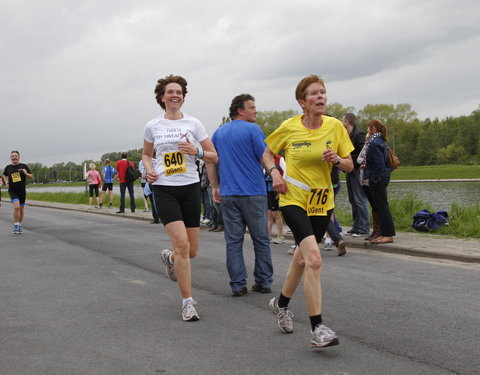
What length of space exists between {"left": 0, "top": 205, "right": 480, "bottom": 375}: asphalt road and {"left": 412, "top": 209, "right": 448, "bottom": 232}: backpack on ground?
95.1 inches

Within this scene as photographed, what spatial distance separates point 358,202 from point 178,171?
625cm

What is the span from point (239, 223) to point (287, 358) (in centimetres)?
243

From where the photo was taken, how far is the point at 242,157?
6.17 meters

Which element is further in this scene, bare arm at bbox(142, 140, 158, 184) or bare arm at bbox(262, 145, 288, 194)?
bare arm at bbox(142, 140, 158, 184)

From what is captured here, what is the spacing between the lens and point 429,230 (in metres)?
10.9

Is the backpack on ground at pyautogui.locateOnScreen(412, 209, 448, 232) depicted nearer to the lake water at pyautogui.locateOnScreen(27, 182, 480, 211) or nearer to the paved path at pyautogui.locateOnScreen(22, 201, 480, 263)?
the paved path at pyautogui.locateOnScreen(22, 201, 480, 263)

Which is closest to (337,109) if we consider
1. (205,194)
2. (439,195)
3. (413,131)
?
(413,131)

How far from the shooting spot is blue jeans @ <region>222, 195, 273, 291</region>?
621 cm

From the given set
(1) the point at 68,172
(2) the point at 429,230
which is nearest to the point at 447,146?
(2) the point at 429,230

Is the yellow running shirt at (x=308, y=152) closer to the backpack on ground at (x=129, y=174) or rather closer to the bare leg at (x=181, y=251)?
the bare leg at (x=181, y=251)

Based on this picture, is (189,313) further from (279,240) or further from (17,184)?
(17,184)

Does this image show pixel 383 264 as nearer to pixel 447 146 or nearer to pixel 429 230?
pixel 429 230

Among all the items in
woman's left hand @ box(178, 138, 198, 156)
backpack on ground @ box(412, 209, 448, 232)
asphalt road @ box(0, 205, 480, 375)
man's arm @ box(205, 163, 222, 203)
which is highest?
woman's left hand @ box(178, 138, 198, 156)

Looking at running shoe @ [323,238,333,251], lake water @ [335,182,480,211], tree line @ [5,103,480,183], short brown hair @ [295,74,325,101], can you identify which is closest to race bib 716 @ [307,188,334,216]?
short brown hair @ [295,74,325,101]
